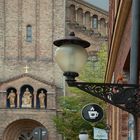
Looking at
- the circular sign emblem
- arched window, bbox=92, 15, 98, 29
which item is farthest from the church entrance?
the circular sign emblem

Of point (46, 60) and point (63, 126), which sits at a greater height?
point (46, 60)

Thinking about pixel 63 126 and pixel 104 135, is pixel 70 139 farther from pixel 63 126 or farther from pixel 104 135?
pixel 104 135

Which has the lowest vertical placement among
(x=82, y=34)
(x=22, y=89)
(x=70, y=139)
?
(x=70, y=139)

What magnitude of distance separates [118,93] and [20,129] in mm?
51154

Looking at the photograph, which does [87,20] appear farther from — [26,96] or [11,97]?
[11,97]

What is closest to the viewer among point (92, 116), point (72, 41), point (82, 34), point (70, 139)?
point (72, 41)

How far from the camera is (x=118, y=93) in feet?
21.5

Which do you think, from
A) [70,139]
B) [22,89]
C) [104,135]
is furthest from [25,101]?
[104,135]

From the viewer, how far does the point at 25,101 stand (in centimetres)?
5619

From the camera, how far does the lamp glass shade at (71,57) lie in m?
6.55

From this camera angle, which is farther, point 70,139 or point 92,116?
point 70,139

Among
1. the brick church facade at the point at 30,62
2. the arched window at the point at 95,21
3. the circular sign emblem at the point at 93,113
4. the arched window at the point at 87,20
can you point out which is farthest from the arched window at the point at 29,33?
the circular sign emblem at the point at 93,113

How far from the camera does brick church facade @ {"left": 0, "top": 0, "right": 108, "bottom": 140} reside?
56.4m

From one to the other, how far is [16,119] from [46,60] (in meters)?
5.75
